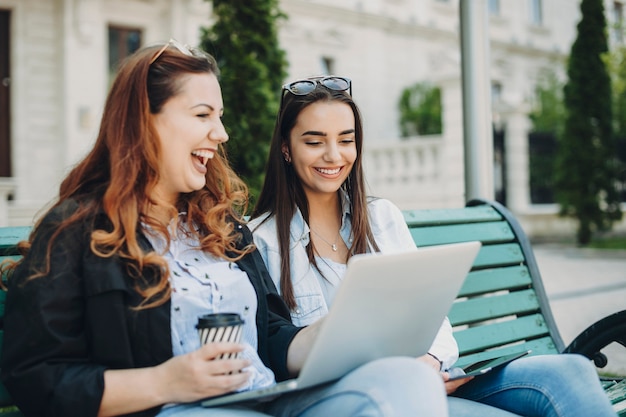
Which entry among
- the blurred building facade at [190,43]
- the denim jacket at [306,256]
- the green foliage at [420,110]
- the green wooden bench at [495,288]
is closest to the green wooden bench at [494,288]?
the green wooden bench at [495,288]

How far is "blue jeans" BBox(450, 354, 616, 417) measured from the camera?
1.96 meters

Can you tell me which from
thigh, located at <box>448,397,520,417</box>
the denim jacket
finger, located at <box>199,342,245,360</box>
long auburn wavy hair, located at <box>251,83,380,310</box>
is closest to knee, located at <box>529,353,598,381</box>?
thigh, located at <box>448,397,520,417</box>

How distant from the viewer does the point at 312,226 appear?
2520mm

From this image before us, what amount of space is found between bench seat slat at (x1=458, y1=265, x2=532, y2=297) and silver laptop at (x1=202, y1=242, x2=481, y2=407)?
3.78 ft

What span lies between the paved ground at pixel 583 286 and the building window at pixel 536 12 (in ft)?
29.4

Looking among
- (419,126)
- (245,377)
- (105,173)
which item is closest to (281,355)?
(245,377)

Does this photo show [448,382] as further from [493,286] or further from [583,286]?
[583,286]

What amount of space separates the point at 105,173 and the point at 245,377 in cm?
66

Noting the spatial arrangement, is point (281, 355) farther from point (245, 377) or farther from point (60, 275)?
point (60, 275)

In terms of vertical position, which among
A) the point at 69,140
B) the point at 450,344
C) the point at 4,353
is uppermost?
the point at 69,140

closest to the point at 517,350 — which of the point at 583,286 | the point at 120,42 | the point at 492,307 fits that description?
the point at 492,307

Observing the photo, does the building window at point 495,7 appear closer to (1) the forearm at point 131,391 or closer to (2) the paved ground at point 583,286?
(2) the paved ground at point 583,286

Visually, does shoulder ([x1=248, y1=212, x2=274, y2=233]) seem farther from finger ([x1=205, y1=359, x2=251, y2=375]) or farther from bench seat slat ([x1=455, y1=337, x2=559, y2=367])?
bench seat slat ([x1=455, y1=337, x2=559, y2=367])

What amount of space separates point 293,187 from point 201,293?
814mm
